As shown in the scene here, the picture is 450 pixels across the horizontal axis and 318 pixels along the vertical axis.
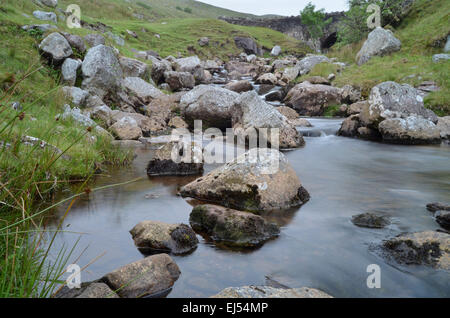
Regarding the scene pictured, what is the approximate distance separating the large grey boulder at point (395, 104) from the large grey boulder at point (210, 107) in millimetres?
4694

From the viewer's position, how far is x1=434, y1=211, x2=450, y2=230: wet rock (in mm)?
4556

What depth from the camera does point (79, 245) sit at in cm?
387

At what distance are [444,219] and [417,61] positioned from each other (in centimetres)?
1630

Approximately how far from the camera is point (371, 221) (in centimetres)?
463

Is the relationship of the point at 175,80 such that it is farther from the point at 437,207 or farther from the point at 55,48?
the point at 437,207

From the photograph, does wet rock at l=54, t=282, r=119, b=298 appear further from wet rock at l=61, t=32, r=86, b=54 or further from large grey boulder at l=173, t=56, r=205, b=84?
large grey boulder at l=173, t=56, r=205, b=84

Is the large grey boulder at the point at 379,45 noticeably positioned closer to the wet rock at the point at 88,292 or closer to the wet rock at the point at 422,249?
the wet rock at the point at 422,249

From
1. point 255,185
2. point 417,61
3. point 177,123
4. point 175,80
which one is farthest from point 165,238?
point 417,61

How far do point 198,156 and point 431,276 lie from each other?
498 cm

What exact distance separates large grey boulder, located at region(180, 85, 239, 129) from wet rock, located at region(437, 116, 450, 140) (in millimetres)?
6780

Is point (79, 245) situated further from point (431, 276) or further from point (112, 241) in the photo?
point (431, 276)

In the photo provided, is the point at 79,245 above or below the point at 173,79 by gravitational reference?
below

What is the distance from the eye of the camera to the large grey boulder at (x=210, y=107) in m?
12.4
